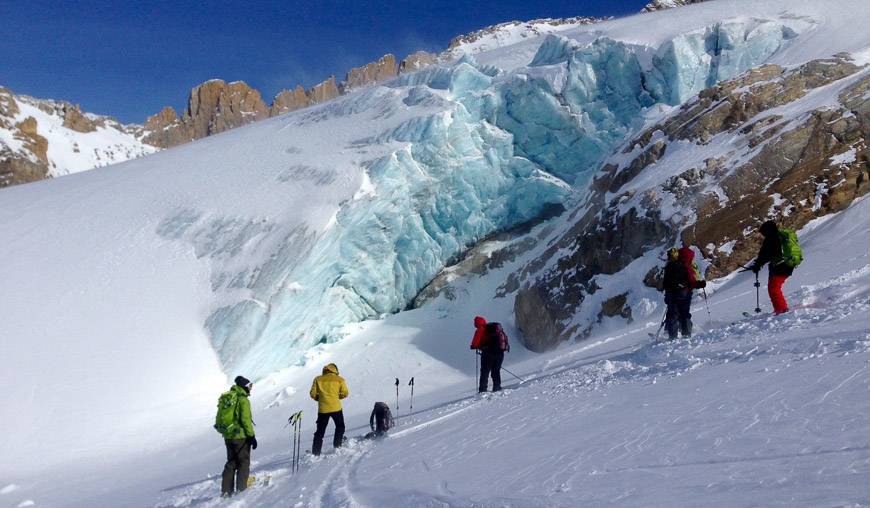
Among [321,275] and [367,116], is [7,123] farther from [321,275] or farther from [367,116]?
[321,275]

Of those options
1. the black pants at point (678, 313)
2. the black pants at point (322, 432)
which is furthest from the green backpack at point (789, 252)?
the black pants at point (322, 432)

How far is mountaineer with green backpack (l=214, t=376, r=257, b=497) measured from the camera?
743 cm

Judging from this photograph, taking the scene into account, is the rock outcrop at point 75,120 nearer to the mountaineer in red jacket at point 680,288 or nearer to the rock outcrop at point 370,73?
the rock outcrop at point 370,73

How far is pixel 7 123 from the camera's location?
281 ft

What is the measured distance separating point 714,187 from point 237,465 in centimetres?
1383

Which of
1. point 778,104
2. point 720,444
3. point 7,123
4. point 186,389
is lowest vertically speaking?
point 720,444

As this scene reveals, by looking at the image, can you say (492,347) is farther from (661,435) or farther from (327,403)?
(661,435)

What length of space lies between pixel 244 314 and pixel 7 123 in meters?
84.8

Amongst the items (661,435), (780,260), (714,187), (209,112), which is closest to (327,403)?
(661,435)

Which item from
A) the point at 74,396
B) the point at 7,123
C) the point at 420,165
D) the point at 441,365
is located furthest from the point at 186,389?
the point at 7,123

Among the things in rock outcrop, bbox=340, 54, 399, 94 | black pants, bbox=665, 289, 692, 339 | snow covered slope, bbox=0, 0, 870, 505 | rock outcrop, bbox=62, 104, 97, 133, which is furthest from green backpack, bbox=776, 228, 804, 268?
rock outcrop, bbox=62, 104, 97, 133

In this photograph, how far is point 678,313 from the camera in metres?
10.0

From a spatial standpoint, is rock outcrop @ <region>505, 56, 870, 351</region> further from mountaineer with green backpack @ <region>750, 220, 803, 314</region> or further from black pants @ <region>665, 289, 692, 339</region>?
mountaineer with green backpack @ <region>750, 220, 803, 314</region>

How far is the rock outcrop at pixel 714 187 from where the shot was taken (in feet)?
50.8
